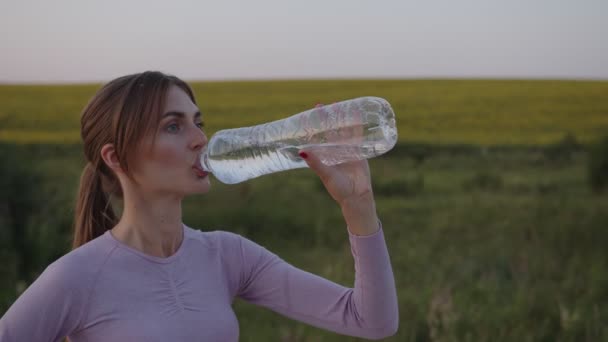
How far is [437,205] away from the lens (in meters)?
10.9

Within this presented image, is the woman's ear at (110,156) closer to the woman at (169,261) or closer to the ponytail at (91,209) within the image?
the woman at (169,261)

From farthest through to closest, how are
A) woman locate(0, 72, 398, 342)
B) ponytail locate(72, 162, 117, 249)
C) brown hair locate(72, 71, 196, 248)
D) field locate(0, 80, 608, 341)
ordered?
1. field locate(0, 80, 608, 341)
2. ponytail locate(72, 162, 117, 249)
3. brown hair locate(72, 71, 196, 248)
4. woman locate(0, 72, 398, 342)

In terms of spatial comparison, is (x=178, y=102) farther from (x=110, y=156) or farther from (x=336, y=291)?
(x=336, y=291)

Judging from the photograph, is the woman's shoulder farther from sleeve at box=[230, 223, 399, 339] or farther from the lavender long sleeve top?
sleeve at box=[230, 223, 399, 339]

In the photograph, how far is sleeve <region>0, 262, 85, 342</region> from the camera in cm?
158

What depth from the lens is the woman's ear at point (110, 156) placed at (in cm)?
185

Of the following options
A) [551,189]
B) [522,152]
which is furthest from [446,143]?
[551,189]

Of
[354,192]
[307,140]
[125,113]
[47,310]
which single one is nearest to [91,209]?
[125,113]

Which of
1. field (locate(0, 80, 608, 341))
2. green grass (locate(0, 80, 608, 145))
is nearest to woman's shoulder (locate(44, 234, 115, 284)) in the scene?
field (locate(0, 80, 608, 341))

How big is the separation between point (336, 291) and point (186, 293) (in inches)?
13.5

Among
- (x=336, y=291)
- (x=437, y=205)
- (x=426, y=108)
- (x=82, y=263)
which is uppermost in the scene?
(x=82, y=263)

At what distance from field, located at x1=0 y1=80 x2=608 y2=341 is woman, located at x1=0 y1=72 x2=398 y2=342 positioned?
2.16 metres

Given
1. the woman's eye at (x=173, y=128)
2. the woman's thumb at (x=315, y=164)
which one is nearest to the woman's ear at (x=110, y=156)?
the woman's eye at (x=173, y=128)

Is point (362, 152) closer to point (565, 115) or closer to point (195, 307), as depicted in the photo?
point (195, 307)
